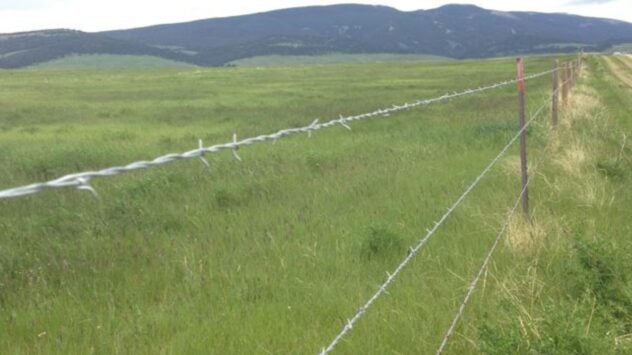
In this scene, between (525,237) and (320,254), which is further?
(320,254)

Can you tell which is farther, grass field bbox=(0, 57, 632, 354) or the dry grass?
the dry grass

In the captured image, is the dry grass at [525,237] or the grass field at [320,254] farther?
the dry grass at [525,237]

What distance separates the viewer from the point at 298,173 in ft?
34.7

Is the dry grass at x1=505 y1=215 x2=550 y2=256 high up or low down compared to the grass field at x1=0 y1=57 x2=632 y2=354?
up

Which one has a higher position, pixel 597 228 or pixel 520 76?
pixel 520 76

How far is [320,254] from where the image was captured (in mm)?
5938

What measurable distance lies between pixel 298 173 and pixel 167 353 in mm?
6668

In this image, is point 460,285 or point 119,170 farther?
point 460,285

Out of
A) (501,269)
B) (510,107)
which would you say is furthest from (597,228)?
(510,107)

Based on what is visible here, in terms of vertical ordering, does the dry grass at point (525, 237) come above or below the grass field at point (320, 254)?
above

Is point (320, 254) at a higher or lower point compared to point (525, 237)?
lower

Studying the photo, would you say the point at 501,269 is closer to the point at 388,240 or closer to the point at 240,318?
the point at 388,240

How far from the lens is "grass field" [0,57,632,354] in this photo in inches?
166

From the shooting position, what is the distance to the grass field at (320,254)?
4.21 metres
